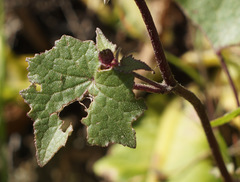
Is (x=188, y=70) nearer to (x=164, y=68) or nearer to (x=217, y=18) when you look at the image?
(x=217, y=18)

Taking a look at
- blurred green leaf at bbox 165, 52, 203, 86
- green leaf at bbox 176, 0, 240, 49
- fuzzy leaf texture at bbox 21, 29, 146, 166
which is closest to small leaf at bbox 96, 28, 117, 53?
fuzzy leaf texture at bbox 21, 29, 146, 166

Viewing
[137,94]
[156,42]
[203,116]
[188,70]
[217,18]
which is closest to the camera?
[156,42]

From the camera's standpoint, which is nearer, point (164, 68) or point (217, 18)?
point (164, 68)

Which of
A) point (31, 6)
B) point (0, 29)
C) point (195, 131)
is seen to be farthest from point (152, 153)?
point (31, 6)

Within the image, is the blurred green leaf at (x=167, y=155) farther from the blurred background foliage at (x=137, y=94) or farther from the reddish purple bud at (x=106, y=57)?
Answer: the reddish purple bud at (x=106, y=57)

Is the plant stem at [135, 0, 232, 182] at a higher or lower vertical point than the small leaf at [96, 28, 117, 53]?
lower

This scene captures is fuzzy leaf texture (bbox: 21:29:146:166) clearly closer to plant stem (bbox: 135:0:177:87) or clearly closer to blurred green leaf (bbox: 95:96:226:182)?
plant stem (bbox: 135:0:177:87)

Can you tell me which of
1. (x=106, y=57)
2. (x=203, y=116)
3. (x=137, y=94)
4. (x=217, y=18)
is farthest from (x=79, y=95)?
(x=137, y=94)
